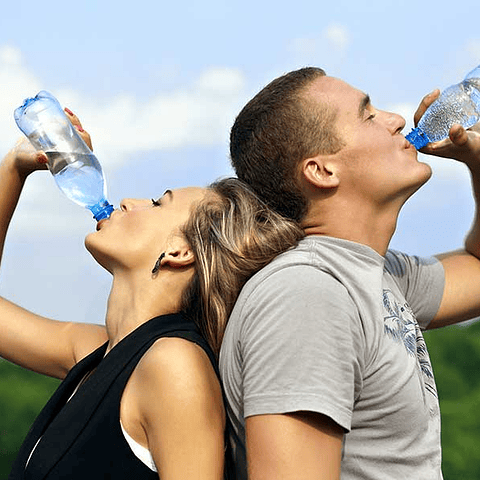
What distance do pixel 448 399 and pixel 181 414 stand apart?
3860mm

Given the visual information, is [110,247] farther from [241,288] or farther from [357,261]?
[357,261]

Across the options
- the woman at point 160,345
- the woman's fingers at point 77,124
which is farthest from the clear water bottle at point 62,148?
the woman at point 160,345

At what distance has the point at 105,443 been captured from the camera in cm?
248

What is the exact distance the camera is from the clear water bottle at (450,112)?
316 centimetres

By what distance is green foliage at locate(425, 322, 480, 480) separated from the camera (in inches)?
217

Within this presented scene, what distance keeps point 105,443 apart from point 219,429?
301 mm

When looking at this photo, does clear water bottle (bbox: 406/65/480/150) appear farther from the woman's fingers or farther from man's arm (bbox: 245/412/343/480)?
man's arm (bbox: 245/412/343/480)

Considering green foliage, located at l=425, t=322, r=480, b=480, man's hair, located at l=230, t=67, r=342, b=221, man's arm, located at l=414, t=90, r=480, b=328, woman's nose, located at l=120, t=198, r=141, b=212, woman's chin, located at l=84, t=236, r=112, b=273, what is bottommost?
green foliage, located at l=425, t=322, r=480, b=480

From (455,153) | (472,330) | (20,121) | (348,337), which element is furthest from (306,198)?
(472,330)

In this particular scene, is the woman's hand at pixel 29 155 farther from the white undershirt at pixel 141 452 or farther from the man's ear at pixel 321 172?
the white undershirt at pixel 141 452

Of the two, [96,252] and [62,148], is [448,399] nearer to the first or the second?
[62,148]

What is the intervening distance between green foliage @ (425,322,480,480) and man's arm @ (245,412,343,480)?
135 inches

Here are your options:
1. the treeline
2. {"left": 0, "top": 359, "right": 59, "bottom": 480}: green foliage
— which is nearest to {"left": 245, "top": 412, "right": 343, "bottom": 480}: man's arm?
the treeline

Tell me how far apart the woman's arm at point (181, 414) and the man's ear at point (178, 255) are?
0.96 feet
